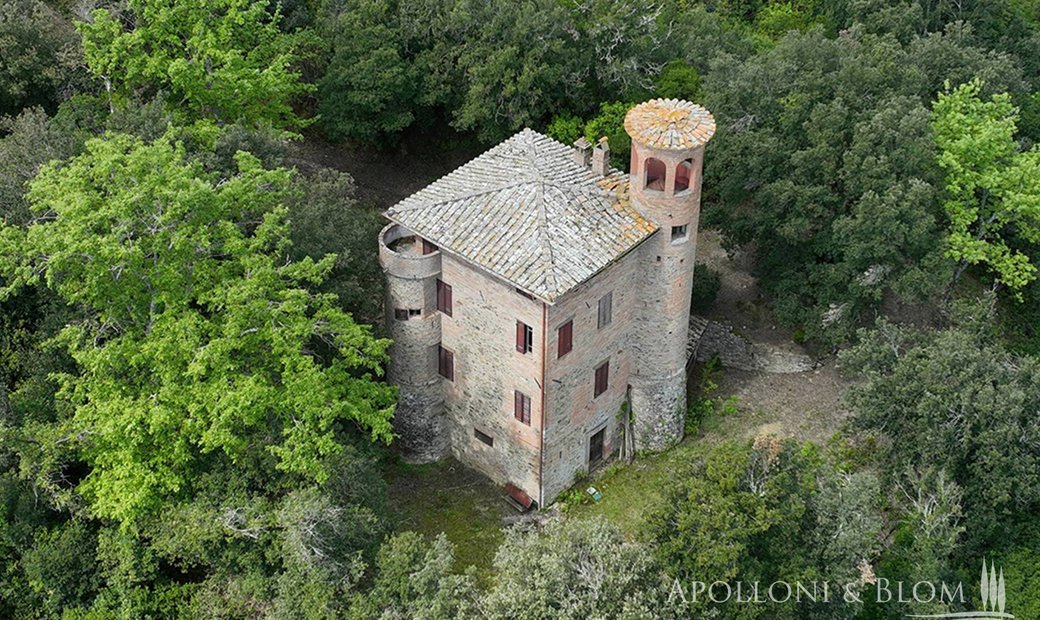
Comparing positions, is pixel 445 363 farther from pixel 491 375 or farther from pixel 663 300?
pixel 663 300

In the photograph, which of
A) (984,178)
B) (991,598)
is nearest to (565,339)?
(991,598)

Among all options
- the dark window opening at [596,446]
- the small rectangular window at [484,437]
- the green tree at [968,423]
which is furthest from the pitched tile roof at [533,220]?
the green tree at [968,423]

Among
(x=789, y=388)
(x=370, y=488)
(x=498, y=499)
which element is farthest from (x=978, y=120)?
(x=370, y=488)

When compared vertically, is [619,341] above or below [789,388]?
above

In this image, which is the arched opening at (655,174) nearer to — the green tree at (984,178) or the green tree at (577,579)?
the green tree at (577,579)

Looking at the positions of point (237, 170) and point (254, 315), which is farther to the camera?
point (237, 170)

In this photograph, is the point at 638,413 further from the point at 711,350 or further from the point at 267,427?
the point at 267,427

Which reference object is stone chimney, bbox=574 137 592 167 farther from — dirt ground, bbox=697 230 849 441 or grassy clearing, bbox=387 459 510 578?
grassy clearing, bbox=387 459 510 578
